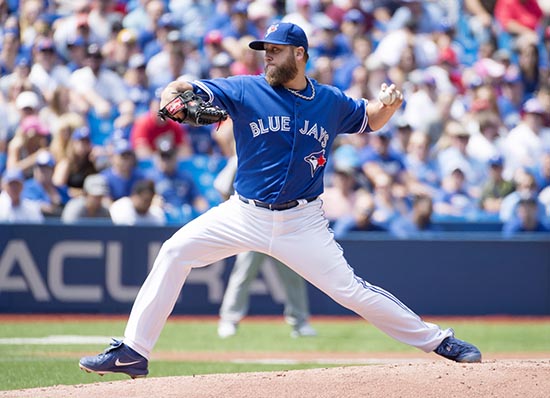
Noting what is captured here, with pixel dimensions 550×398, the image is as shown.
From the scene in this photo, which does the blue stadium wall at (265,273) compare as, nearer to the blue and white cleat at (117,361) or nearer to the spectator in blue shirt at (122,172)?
the spectator in blue shirt at (122,172)

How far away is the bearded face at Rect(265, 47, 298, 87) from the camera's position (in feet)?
20.8

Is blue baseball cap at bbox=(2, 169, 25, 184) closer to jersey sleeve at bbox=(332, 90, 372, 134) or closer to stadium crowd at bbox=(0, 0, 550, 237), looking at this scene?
stadium crowd at bbox=(0, 0, 550, 237)

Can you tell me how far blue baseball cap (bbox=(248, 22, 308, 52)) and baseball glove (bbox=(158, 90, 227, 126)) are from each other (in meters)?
0.70

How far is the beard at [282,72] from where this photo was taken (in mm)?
6332

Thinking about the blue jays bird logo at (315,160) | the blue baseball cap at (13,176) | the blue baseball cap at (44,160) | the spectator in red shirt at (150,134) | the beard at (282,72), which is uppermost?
the beard at (282,72)

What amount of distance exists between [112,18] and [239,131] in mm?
8489

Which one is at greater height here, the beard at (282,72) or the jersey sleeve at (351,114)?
the beard at (282,72)

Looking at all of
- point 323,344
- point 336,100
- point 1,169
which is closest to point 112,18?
point 1,169

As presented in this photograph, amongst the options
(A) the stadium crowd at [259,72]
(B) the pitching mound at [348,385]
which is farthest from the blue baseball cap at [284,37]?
(A) the stadium crowd at [259,72]

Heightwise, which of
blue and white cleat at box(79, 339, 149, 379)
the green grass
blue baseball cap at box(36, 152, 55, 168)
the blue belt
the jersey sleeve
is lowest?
the green grass

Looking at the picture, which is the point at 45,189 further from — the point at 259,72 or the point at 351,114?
the point at 351,114

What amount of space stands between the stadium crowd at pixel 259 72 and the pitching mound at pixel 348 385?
5.91 metres

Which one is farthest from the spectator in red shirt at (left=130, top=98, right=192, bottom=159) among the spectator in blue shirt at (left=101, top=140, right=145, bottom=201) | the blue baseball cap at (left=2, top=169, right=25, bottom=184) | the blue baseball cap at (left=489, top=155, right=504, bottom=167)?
the blue baseball cap at (left=489, top=155, right=504, bottom=167)

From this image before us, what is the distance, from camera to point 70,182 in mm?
12109
